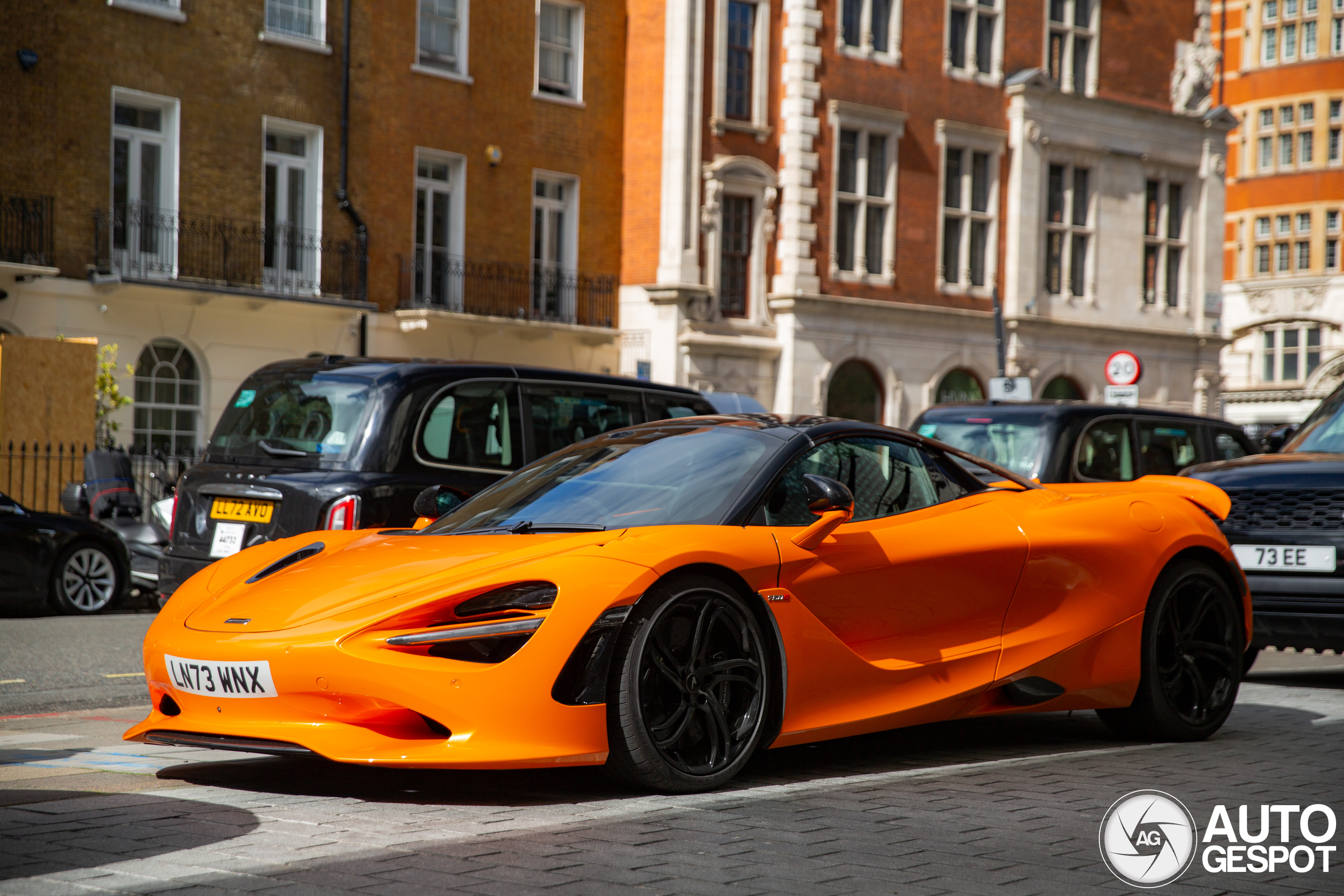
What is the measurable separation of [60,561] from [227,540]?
503cm

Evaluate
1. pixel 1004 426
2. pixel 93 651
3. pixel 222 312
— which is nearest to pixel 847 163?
pixel 222 312

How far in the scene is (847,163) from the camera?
32375mm

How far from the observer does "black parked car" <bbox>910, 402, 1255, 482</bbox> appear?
11648mm

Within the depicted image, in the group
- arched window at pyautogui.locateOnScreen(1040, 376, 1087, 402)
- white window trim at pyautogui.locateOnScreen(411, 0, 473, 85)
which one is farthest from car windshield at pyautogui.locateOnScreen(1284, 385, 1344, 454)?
arched window at pyautogui.locateOnScreen(1040, 376, 1087, 402)

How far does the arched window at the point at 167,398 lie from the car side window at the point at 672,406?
46.7ft

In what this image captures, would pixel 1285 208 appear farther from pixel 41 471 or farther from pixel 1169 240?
pixel 41 471

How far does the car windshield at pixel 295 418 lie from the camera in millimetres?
8883

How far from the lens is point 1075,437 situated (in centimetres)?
1173

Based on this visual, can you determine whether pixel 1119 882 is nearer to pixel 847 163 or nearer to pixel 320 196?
pixel 320 196

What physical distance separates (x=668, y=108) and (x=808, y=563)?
24789mm

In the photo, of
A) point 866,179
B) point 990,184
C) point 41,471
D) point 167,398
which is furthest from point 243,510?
point 990,184

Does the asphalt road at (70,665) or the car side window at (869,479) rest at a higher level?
the car side window at (869,479)

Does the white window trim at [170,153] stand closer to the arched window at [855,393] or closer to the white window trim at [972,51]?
the arched window at [855,393]

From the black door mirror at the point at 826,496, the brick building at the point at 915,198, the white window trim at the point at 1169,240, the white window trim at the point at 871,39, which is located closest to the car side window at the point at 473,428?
the black door mirror at the point at 826,496
